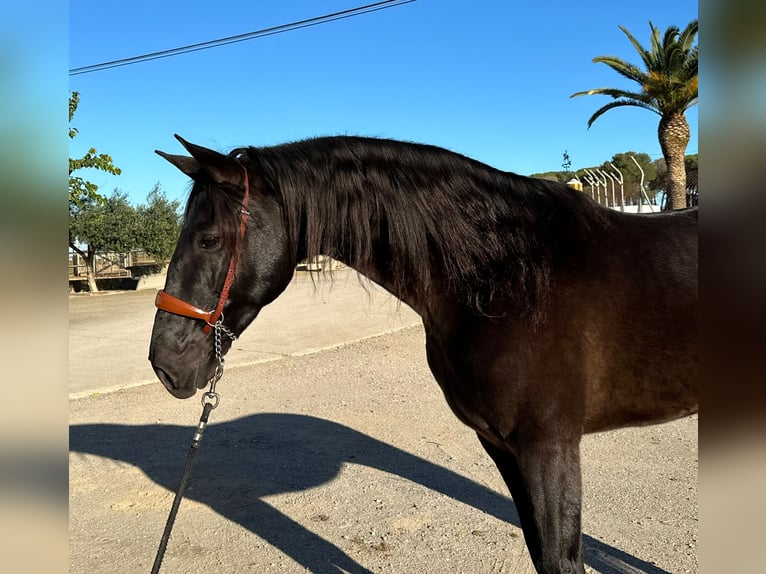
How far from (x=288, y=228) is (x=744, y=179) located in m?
1.53

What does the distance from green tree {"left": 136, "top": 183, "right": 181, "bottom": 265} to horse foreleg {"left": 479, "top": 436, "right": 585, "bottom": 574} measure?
80.6ft

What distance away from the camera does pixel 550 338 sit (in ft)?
6.09

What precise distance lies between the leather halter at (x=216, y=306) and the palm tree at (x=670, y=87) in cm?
1477

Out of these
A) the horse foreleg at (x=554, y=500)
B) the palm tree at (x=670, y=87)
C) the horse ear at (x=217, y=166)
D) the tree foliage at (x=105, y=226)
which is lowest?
the horse foreleg at (x=554, y=500)

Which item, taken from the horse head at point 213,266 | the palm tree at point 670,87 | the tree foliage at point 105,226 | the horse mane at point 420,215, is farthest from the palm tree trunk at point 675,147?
the tree foliage at point 105,226

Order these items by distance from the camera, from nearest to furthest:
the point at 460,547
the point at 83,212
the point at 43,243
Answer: the point at 43,243 < the point at 460,547 < the point at 83,212

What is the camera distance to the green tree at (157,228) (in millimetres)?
24859

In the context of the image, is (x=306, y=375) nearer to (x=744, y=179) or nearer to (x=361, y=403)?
(x=361, y=403)

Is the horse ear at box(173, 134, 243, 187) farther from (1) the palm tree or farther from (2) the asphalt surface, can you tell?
(1) the palm tree

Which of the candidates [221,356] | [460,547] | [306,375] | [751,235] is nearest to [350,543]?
[460,547]

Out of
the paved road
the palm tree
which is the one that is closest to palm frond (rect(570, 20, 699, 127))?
the palm tree

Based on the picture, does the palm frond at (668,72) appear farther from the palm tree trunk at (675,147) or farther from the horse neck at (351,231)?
the horse neck at (351,231)

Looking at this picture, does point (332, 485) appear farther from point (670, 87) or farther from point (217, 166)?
point (670, 87)

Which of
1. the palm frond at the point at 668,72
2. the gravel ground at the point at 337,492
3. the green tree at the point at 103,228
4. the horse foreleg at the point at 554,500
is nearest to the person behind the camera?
the horse foreleg at the point at 554,500
